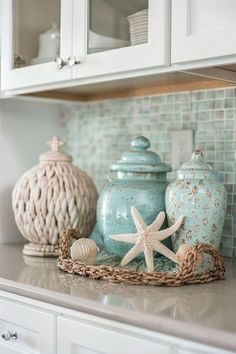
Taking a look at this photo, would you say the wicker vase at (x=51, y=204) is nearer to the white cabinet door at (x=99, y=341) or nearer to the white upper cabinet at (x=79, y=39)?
the white upper cabinet at (x=79, y=39)

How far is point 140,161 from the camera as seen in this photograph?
Result: 1.71 m

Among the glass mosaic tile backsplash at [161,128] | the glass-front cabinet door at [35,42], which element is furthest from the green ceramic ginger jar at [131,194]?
the glass-front cabinet door at [35,42]

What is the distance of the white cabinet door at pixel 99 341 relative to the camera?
117 centimetres

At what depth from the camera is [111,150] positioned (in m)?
2.21

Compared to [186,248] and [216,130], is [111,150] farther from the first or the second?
[186,248]

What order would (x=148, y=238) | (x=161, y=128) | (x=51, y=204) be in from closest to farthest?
(x=148, y=238)
(x=51, y=204)
(x=161, y=128)

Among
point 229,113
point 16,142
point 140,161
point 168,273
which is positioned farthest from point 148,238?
point 16,142

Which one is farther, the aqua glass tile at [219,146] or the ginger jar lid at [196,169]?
the aqua glass tile at [219,146]

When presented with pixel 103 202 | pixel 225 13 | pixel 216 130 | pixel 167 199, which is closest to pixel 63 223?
pixel 103 202

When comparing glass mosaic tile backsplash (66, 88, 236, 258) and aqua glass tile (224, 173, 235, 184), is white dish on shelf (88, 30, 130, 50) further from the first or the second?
aqua glass tile (224, 173, 235, 184)

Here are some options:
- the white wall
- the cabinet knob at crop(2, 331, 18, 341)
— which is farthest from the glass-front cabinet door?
the cabinet knob at crop(2, 331, 18, 341)

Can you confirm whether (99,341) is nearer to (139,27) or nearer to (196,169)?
(196,169)

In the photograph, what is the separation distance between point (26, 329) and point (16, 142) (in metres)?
0.93

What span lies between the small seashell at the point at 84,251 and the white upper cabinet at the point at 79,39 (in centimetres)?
Result: 45
